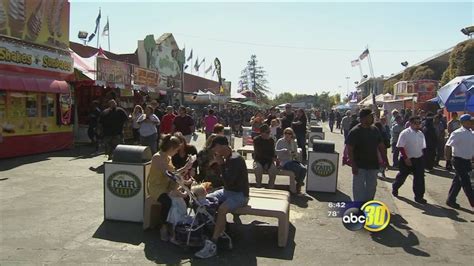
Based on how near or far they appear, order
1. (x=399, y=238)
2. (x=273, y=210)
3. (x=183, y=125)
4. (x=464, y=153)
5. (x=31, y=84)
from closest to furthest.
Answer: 1. (x=273, y=210)
2. (x=399, y=238)
3. (x=464, y=153)
4. (x=183, y=125)
5. (x=31, y=84)

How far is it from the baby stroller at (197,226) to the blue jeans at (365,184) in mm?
2458

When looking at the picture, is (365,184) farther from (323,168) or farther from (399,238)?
(323,168)

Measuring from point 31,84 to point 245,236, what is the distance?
969cm

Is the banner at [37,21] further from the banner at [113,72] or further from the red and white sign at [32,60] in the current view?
the banner at [113,72]

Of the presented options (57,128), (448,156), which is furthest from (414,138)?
(57,128)

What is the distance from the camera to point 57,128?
49.1 feet

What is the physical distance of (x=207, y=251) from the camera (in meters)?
Answer: 5.24

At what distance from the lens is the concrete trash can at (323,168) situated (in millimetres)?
9039

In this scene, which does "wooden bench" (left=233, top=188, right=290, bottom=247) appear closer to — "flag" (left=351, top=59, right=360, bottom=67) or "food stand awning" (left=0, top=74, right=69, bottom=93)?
"food stand awning" (left=0, top=74, right=69, bottom=93)

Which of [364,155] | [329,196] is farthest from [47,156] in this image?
[364,155]

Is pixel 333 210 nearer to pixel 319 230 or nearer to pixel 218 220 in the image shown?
pixel 319 230

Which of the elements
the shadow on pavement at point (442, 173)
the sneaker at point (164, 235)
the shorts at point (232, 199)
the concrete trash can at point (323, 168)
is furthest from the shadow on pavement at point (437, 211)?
the sneaker at point (164, 235)

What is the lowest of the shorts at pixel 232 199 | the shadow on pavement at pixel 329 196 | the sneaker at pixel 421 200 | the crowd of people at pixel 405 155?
the shadow on pavement at pixel 329 196

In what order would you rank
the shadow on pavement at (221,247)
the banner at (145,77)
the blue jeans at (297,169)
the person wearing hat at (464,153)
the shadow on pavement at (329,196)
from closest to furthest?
the shadow on pavement at (221,247), the person wearing hat at (464,153), the shadow on pavement at (329,196), the blue jeans at (297,169), the banner at (145,77)
